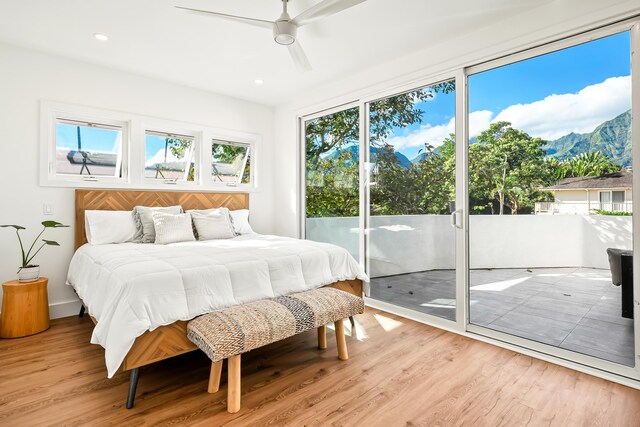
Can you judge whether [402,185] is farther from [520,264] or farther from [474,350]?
[474,350]

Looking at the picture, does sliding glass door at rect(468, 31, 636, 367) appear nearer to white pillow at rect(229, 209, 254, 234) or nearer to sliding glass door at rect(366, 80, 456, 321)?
sliding glass door at rect(366, 80, 456, 321)

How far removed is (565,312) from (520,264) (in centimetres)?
45

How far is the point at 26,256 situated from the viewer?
3160mm

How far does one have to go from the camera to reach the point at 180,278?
82.9 inches

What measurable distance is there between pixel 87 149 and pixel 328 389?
3.52 metres

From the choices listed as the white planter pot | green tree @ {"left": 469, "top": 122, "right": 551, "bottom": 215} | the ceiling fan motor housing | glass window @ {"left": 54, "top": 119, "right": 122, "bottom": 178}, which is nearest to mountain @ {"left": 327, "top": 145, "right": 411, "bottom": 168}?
green tree @ {"left": 469, "top": 122, "right": 551, "bottom": 215}

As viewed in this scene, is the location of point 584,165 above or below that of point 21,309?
above

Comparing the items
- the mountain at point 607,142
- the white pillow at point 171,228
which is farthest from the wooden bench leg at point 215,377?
the mountain at point 607,142

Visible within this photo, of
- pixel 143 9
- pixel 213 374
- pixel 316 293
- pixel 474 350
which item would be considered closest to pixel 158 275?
pixel 213 374

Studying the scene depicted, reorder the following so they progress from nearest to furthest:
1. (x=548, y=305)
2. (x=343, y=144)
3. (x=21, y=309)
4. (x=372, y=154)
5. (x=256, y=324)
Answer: (x=256, y=324)
(x=548, y=305)
(x=21, y=309)
(x=372, y=154)
(x=343, y=144)

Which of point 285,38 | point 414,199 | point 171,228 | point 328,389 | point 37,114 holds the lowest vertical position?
point 328,389

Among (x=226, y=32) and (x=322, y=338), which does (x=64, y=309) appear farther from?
(x=226, y=32)

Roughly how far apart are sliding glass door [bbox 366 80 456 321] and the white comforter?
0.64 metres

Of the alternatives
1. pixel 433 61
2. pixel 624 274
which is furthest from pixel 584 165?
pixel 433 61
